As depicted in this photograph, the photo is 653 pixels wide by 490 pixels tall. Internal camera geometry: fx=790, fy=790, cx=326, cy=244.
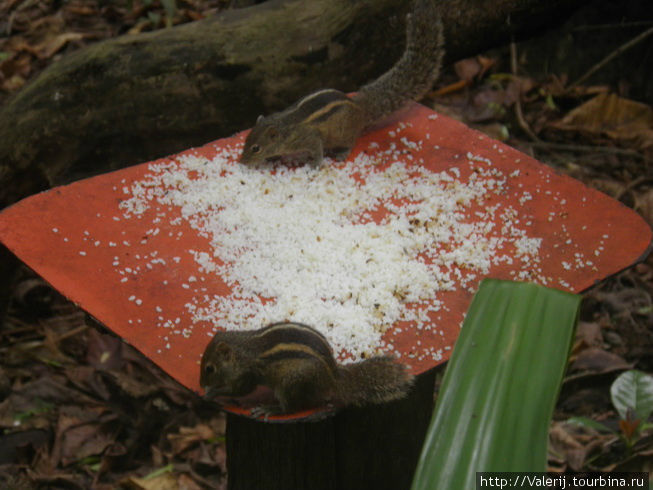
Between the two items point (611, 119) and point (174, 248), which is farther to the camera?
point (611, 119)

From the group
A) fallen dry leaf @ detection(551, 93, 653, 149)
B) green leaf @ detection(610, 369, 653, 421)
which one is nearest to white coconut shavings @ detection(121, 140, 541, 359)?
green leaf @ detection(610, 369, 653, 421)

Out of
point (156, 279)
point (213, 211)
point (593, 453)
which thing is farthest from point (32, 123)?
point (593, 453)

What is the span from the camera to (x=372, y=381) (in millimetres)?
1968

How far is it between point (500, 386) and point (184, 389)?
64.1 inches

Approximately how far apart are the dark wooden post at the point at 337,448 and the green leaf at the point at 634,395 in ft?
3.23

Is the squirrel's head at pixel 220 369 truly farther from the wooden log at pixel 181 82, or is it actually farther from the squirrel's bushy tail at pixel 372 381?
the wooden log at pixel 181 82

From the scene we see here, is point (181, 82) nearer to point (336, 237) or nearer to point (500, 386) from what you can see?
point (336, 237)

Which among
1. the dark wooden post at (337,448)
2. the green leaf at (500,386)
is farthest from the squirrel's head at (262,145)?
the green leaf at (500,386)

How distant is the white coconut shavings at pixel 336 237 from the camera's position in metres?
2.18

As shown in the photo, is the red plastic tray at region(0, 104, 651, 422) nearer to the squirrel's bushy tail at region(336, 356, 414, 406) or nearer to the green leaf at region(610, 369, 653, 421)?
the squirrel's bushy tail at region(336, 356, 414, 406)

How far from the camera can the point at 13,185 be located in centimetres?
410

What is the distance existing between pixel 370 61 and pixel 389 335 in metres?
2.89

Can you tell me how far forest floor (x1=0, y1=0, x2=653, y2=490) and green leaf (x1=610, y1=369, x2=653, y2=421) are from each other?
97mm

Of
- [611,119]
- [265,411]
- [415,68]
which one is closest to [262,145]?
[415,68]
